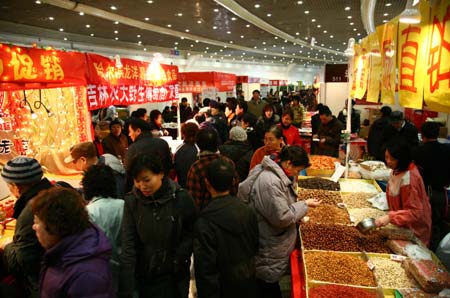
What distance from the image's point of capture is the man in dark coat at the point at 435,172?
4258mm

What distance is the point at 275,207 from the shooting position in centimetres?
280

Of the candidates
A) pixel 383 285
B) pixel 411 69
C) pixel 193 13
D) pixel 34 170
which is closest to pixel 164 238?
pixel 34 170

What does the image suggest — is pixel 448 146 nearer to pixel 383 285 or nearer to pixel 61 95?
pixel 383 285

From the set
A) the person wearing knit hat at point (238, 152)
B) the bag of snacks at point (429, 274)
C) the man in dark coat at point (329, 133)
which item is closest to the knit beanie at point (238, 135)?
the person wearing knit hat at point (238, 152)

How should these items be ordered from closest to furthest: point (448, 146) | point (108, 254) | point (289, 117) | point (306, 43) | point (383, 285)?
1. point (108, 254)
2. point (383, 285)
3. point (448, 146)
4. point (289, 117)
5. point (306, 43)

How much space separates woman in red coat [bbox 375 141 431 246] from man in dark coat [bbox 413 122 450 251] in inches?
56.4

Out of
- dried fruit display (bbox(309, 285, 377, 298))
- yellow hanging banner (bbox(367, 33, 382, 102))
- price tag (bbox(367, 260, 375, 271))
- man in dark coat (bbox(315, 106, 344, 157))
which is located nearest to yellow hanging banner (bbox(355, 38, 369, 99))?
yellow hanging banner (bbox(367, 33, 382, 102))

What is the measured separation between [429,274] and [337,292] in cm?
65

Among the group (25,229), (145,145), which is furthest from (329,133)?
(25,229)

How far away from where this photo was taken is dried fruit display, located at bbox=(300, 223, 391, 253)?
121 inches

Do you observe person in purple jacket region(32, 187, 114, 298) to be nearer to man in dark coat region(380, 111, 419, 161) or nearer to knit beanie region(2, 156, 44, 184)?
knit beanie region(2, 156, 44, 184)

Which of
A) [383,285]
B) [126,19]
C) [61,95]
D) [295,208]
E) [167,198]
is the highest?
[126,19]

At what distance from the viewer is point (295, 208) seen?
300cm

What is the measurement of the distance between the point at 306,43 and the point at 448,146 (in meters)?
20.5
